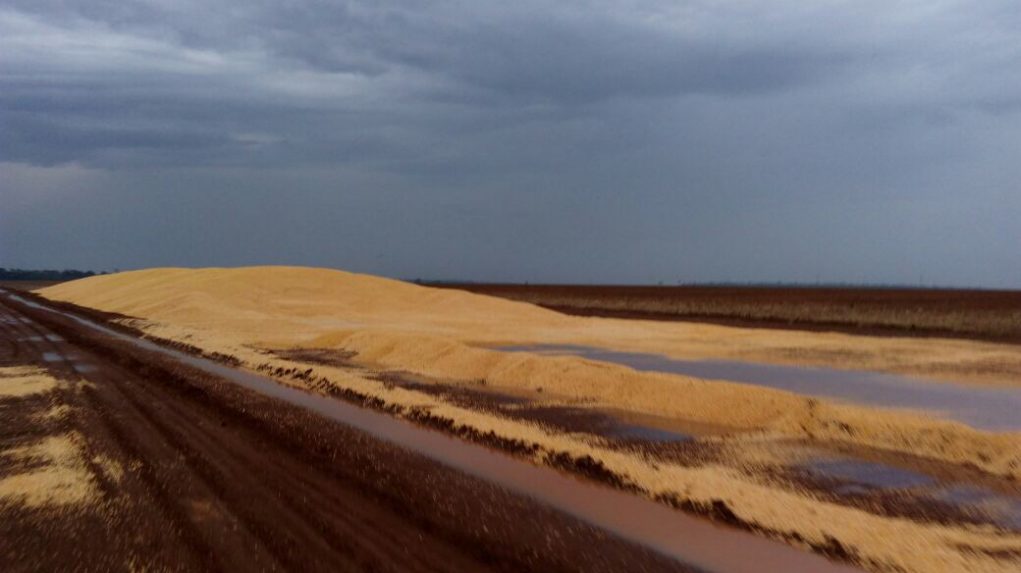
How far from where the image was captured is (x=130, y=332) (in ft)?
74.1

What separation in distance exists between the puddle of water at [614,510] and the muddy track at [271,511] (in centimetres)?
20

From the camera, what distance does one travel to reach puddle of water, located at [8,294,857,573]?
16.0ft

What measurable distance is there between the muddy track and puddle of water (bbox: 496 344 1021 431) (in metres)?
6.80

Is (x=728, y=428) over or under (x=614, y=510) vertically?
under

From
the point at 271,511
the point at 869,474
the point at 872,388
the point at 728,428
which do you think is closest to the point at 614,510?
the point at 271,511

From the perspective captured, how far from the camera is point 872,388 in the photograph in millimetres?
12586

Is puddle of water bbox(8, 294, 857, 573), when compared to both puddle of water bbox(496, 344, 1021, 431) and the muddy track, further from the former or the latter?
puddle of water bbox(496, 344, 1021, 431)

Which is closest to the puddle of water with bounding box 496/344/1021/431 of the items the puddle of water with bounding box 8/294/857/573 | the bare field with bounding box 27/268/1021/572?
the bare field with bounding box 27/268/1021/572

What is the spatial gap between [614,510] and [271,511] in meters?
2.43

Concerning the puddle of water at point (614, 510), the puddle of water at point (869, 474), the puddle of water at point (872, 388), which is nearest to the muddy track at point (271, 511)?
the puddle of water at point (614, 510)

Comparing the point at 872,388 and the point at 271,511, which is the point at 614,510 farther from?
the point at 872,388

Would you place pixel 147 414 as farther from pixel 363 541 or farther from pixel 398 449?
pixel 363 541

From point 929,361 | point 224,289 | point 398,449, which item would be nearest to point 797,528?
point 398,449

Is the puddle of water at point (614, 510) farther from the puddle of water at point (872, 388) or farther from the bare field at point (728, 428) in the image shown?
the puddle of water at point (872, 388)
